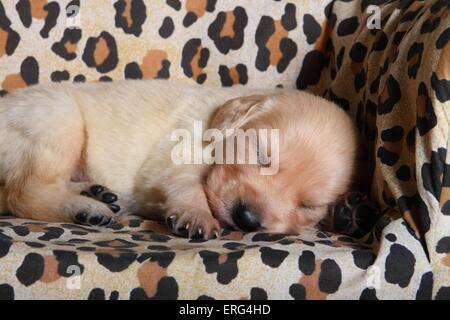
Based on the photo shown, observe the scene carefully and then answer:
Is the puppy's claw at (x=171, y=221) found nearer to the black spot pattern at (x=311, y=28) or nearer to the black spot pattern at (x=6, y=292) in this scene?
the black spot pattern at (x=6, y=292)

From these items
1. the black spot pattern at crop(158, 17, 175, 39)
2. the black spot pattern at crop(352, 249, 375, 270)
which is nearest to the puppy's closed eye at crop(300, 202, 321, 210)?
the black spot pattern at crop(352, 249, 375, 270)

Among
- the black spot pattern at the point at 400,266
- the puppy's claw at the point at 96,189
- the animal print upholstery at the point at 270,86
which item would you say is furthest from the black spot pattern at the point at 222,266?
the puppy's claw at the point at 96,189

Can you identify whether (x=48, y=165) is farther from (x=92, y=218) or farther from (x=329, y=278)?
(x=329, y=278)

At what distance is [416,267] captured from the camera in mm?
2133

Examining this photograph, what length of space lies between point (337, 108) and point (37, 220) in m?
1.55

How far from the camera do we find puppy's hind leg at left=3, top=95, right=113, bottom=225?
9.00 feet

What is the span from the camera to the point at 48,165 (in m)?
2.88

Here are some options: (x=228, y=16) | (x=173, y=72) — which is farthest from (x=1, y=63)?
(x=228, y=16)

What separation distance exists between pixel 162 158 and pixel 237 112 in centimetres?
46

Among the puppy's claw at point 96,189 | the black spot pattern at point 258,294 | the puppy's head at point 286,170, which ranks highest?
the puppy's head at point 286,170

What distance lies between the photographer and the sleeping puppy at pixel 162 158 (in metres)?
2.62

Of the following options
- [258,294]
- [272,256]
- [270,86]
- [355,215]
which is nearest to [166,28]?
[270,86]

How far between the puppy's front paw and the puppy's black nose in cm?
9

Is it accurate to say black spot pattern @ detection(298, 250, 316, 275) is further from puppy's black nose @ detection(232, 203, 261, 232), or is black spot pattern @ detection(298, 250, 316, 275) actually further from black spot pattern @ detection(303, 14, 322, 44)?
black spot pattern @ detection(303, 14, 322, 44)
